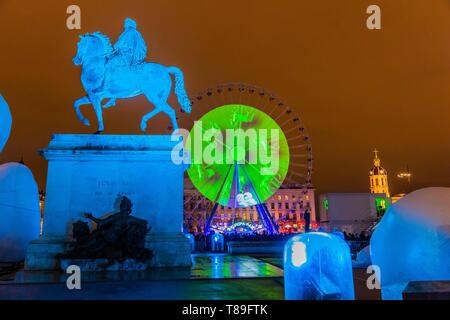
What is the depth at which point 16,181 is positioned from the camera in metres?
15.6

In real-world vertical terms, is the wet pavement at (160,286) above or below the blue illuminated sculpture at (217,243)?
above

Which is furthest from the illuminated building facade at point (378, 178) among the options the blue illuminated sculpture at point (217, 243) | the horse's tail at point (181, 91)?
the horse's tail at point (181, 91)

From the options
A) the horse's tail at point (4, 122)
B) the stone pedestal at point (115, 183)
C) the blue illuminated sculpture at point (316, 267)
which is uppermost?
the horse's tail at point (4, 122)

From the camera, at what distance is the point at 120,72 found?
1431 centimetres

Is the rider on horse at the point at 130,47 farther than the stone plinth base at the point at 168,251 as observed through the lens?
Yes

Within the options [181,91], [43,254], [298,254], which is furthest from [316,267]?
[181,91]

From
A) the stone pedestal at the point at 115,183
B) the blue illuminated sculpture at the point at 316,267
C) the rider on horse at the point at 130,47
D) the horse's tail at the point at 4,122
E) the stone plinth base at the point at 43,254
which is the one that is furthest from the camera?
the horse's tail at the point at 4,122

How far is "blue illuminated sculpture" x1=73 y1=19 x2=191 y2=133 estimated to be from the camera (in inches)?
548

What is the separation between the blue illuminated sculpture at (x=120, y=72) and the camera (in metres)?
13.9

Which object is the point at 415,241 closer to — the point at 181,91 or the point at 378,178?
the point at 181,91

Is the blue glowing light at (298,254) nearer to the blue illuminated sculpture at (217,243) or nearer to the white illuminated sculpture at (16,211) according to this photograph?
the white illuminated sculpture at (16,211)

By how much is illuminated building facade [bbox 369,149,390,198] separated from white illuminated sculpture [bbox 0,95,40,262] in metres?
122

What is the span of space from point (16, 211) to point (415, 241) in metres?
14.6
